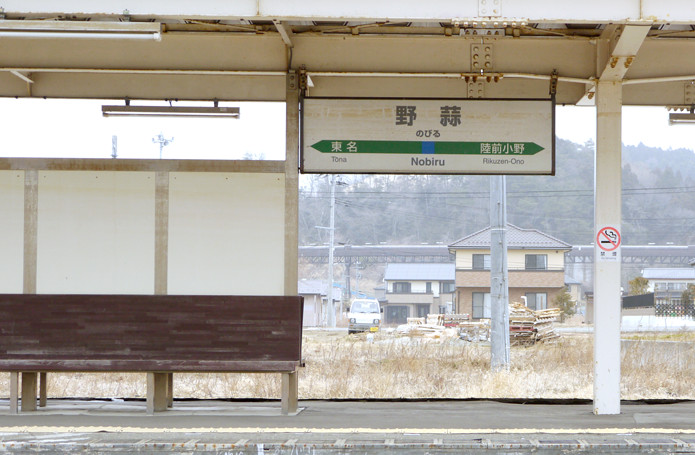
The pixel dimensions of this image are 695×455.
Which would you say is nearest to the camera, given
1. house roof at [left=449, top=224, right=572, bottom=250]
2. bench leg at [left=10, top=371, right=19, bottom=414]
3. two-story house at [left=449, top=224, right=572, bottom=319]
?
bench leg at [left=10, top=371, right=19, bottom=414]

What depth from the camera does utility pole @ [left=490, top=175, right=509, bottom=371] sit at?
17.2 meters

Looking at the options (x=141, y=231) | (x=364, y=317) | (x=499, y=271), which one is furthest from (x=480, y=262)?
(x=141, y=231)

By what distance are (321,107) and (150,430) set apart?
4170mm

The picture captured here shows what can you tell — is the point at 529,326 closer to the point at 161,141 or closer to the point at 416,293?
the point at 161,141

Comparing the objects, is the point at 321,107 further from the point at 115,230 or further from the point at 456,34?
the point at 115,230

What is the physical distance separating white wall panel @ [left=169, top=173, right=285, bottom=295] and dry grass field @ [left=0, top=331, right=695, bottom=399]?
422 centimetres

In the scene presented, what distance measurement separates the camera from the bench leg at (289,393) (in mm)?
9383

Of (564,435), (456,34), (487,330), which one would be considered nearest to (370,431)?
(564,435)

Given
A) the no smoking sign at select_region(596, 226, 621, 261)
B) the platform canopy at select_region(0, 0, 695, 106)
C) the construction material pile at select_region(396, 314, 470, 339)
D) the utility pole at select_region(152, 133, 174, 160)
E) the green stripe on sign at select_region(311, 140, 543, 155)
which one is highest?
the utility pole at select_region(152, 133, 174, 160)

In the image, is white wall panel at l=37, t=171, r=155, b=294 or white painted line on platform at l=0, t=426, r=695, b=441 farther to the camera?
white wall panel at l=37, t=171, r=155, b=294

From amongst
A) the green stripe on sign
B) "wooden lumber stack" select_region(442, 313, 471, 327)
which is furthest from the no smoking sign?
"wooden lumber stack" select_region(442, 313, 471, 327)

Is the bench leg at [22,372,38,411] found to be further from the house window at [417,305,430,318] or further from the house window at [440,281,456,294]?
the house window at [417,305,430,318]

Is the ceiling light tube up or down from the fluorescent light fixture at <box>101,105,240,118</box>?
up

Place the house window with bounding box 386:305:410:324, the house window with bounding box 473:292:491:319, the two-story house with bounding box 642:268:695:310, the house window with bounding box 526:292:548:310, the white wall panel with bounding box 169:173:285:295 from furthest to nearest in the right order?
the house window with bounding box 386:305:410:324 < the two-story house with bounding box 642:268:695:310 < the house window with bounding box 473:292:491:319 < the house window with bounding box 526:292:548:310 < the white wall panel with bounding box 169:173:285:295
